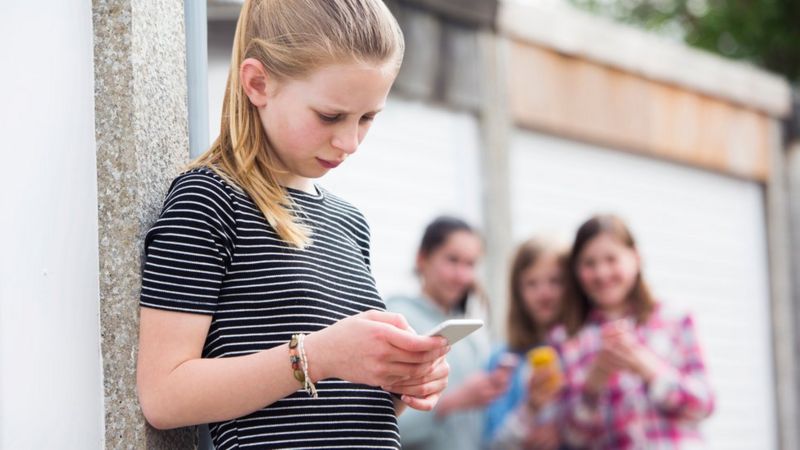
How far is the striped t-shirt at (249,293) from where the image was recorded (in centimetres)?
170

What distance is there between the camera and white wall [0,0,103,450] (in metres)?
1.76

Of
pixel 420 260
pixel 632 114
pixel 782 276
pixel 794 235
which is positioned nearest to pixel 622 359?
pixel 420 260

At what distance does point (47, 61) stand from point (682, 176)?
24.0ft

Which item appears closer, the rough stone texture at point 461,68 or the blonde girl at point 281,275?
the blonde girl at point 281,275

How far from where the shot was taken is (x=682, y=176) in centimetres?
868

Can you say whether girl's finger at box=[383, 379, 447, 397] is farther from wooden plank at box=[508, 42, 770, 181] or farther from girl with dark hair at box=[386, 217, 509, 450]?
wooden plank at box=[508, 42, 770, 181]

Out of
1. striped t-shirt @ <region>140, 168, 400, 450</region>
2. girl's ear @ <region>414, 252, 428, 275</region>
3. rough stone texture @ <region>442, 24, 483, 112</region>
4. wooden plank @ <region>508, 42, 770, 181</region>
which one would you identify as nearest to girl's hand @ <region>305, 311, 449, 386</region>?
striped t-shirt @ <region>140, 168, 400, 450</region>

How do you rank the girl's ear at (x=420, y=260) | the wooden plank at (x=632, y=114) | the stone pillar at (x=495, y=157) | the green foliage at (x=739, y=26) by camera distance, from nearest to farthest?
the girl's ear at (x=420, y=260)
the stone pillar at (x=495, y=157)
the wooden plank at (x=632, y=114)
the green foliage at (x=739, y=26)

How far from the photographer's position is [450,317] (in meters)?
4.74

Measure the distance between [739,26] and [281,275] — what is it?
14.8 m

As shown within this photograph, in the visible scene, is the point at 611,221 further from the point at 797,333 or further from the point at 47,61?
the point at 797,333

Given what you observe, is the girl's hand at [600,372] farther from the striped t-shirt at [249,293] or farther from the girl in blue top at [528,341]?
the striped t-shirt at [249,293]

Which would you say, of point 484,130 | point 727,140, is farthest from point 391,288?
point 727,140

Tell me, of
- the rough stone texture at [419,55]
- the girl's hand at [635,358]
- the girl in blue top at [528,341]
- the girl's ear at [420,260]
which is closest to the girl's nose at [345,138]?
the girl's hand at [635,358]
